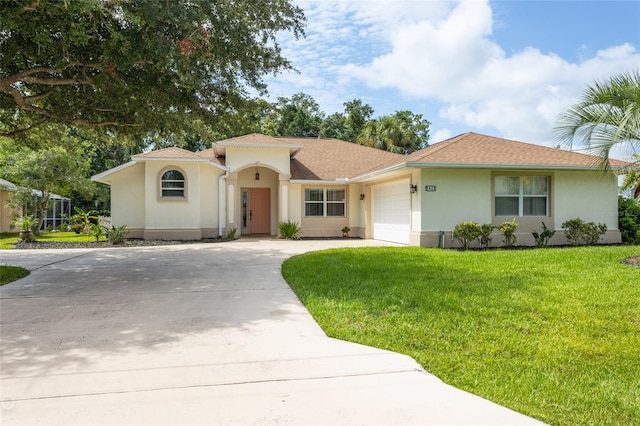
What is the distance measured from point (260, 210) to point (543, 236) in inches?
507

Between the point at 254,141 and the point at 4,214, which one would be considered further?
the point at 4,214

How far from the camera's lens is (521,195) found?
48.0 ft

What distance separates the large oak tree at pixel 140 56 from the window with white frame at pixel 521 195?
8823 mm

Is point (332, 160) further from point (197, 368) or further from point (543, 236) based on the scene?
point (197, 368)

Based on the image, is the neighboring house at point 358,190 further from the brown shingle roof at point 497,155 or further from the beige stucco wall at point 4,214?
the beige stucco wall at point 4,214

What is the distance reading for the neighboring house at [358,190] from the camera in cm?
1399

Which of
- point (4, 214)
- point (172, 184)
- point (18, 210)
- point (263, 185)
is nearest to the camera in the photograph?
point (172, 184)

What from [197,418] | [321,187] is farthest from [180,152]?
[197,418]

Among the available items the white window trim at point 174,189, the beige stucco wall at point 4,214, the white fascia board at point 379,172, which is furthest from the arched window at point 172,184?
the beige stucco wall at point 4,214

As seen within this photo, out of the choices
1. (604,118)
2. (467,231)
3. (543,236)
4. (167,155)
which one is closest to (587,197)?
(543,236)

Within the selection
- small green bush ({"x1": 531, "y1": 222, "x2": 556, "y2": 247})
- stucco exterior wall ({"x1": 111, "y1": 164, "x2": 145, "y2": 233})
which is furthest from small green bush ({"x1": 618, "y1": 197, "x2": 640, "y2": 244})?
stucco exterior wall ({"x1": 111, "y1": 164, "x2": 145, "y2": 233})

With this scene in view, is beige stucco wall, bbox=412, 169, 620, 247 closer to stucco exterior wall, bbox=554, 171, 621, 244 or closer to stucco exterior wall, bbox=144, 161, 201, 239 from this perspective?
stucco exterior wall, bbox=554, 171, 621, 244

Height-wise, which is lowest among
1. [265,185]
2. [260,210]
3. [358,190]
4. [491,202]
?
[260,210]

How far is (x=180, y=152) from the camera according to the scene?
18.2m
